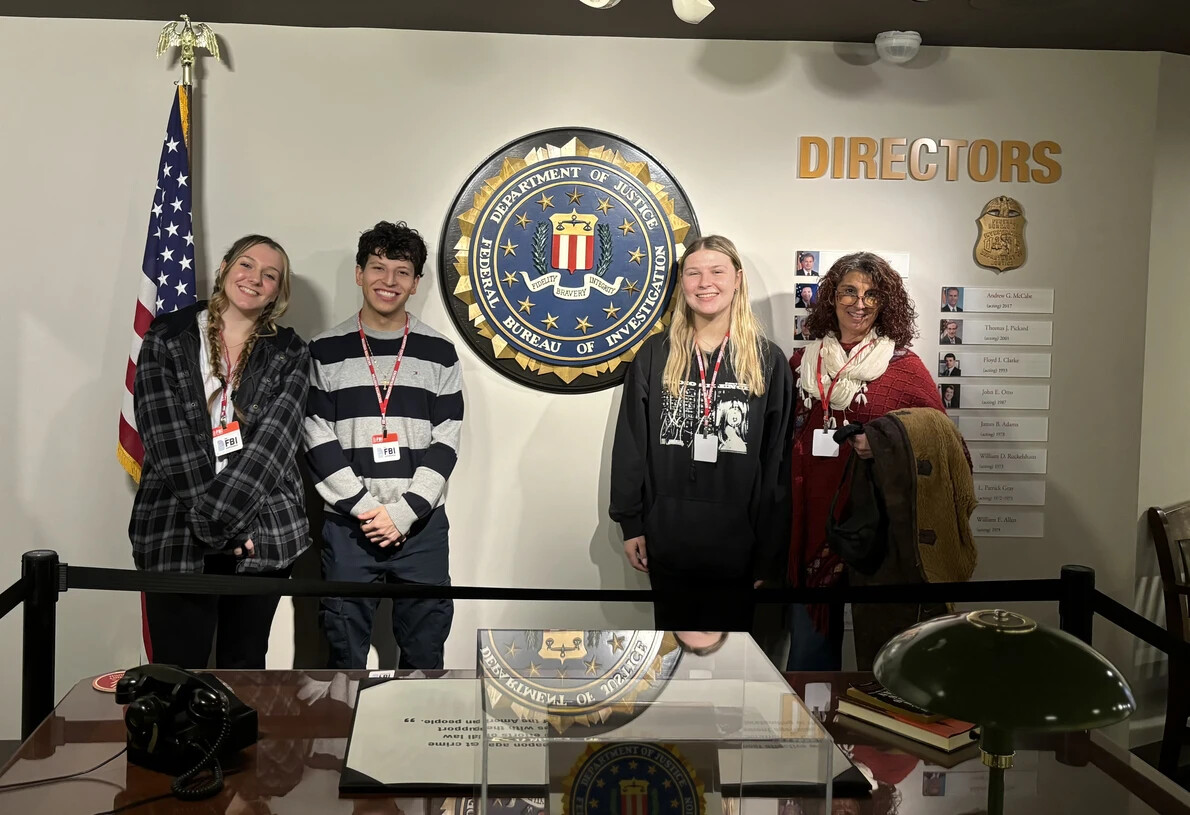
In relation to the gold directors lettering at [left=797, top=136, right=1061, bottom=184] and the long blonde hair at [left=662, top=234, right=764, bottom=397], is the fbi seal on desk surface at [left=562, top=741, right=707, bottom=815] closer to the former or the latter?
the long blonde hair at [left=662, top=234, right=764, bottom=397]

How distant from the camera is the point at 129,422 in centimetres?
349

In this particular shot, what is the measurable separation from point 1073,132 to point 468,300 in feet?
8.00

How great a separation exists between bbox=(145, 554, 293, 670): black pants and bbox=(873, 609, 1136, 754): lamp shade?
8.47 ft

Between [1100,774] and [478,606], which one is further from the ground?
[1100,774]

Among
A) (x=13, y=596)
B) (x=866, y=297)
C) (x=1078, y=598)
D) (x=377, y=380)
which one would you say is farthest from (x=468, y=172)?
(x=1078, y=598)

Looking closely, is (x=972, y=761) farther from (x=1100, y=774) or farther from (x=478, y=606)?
(x=478, y=606)

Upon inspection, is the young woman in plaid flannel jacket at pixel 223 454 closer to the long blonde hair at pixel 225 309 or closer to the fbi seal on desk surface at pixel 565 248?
the long blonde hair at pixel 225 309

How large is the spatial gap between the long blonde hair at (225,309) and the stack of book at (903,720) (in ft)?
7.04

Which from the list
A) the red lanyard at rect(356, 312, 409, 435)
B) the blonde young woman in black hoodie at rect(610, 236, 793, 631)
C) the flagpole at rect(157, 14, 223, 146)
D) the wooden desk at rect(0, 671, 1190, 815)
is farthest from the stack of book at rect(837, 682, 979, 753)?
the flagpole at rect(157, 14, 223, 146)

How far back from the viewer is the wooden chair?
3.76m

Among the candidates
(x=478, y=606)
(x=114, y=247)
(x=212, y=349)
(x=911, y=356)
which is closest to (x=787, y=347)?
(x=911, y=356)

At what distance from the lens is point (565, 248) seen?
379cm

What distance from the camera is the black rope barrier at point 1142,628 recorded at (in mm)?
2068

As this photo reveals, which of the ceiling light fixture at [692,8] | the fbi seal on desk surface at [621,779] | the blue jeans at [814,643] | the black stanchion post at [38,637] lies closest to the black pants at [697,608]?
the blue jeans at [814,643]
